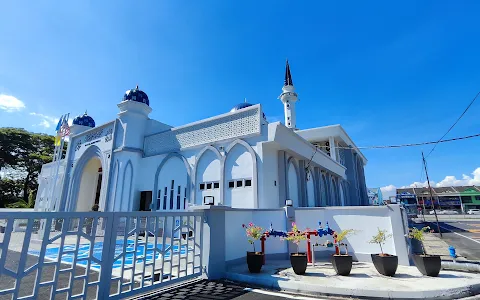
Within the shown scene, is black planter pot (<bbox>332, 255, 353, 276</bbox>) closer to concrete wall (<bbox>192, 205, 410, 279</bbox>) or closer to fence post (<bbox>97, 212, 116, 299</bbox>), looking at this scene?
concrete wall (<bbox>192, 205, 410, 279</bbox>)

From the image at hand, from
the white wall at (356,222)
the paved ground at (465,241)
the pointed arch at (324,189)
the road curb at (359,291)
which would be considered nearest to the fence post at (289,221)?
the white wall at (356,222)

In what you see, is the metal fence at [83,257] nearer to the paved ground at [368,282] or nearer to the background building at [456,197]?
the paved ground at [368,282]

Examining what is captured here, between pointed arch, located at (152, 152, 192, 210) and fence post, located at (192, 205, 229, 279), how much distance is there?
652 cm

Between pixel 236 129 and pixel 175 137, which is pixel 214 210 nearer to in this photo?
pixel 236 129

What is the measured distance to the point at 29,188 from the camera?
31406 mm

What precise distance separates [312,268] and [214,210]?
2.93m

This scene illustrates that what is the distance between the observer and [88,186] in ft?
60.6

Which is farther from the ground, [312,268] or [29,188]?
[29,188]

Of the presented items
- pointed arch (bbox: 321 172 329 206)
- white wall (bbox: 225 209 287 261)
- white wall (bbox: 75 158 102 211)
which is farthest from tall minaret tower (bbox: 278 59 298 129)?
white wall (bbox: 75 158 102 211)

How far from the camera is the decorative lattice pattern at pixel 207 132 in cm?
1098

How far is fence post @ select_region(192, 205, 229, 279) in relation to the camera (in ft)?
18.4

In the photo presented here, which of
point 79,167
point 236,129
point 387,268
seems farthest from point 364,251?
point 79,167

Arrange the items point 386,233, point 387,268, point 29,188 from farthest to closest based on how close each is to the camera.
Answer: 1. point 29,188
2. point 386,233
3. point 387,268

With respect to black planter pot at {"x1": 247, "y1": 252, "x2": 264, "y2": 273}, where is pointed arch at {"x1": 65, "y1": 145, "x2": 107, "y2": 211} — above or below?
above
